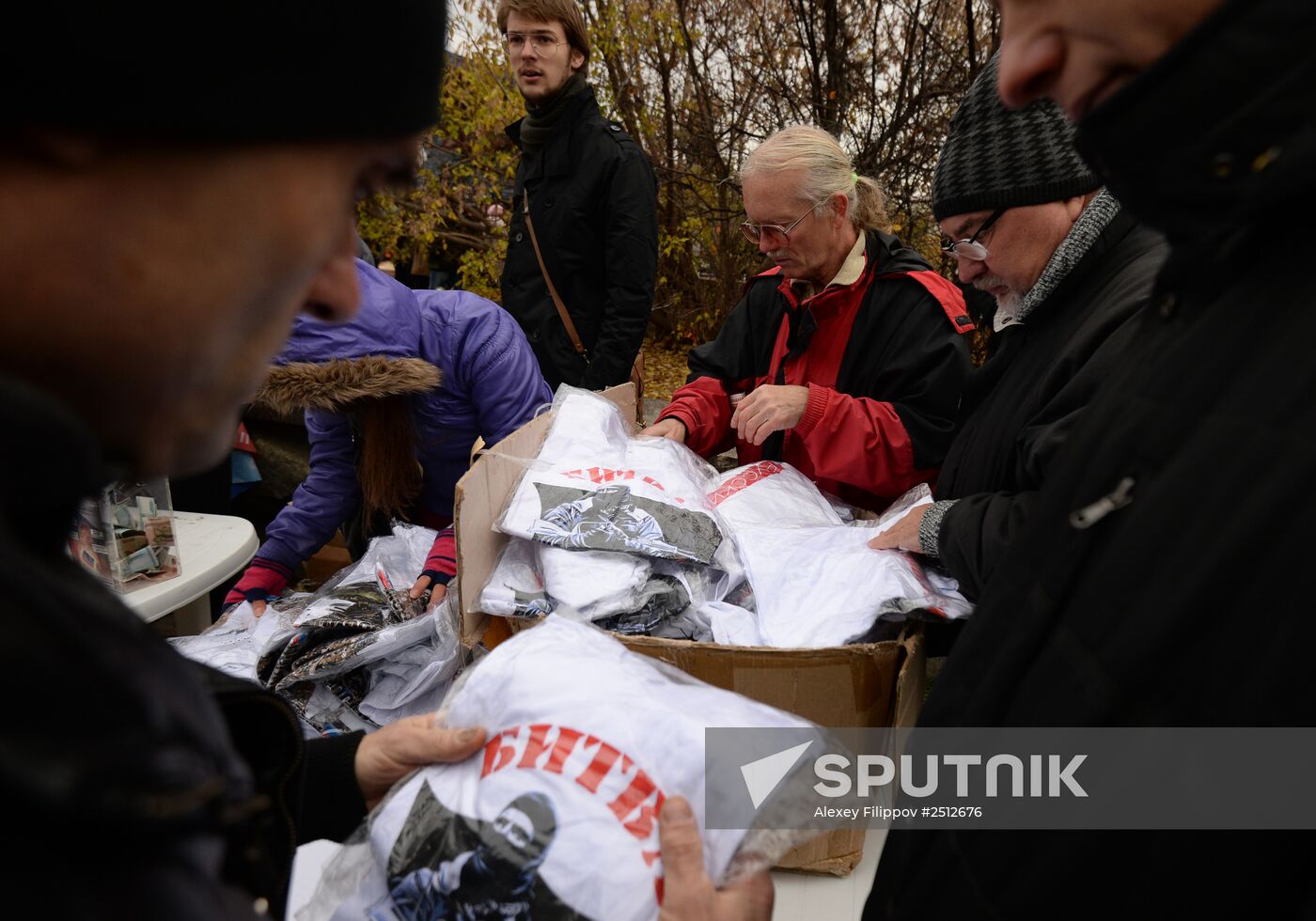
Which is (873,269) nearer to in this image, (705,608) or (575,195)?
(705,608)

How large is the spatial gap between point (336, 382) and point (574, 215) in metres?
1.52

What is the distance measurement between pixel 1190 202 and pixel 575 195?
282 cm

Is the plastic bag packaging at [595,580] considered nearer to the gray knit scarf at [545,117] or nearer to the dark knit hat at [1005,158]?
the dark knit hat at [1005,158]

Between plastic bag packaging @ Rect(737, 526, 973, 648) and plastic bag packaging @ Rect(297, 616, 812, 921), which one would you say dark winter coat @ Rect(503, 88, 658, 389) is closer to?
plastic bag packaging @ Rect(737, 526, 973, 648)

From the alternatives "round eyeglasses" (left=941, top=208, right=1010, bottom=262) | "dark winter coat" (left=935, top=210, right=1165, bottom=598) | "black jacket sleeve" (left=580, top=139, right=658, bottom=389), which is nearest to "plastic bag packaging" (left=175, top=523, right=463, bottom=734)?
"dark winter coat" (left=935, top=210, right=1165, bottom=598)

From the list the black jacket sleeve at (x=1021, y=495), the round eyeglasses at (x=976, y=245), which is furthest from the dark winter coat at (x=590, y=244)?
the black jacket sleeve at (x=1021, y=495)

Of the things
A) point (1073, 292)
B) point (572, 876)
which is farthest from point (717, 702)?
point (1073, 292)

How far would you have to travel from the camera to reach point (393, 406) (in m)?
2.32

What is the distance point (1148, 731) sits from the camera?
716 millimetres

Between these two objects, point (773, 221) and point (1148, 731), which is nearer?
point (1148, 731)

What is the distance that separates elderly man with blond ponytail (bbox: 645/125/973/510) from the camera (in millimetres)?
2098

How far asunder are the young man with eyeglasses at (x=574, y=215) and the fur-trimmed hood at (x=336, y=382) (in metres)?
1.22

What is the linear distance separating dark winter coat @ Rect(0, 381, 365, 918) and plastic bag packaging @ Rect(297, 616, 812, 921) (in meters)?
0.36

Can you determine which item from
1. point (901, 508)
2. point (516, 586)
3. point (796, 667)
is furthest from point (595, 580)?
point (901, 508)
